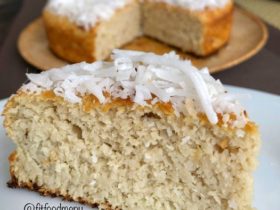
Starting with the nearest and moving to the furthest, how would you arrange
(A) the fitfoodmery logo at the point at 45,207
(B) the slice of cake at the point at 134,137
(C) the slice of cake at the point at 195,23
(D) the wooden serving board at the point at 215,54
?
(B) the slice of cake at the point at 134,137
(A) the fitfoodmery logo at the point at 45,207
(D) the wooden serving board at the point at 215,54
(C) the slice of cake at the point at 195,23

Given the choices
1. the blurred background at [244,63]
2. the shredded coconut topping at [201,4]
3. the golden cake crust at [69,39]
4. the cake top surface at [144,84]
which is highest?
the cake top surface at [144,84]

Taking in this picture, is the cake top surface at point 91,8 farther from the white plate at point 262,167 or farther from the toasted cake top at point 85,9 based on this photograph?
the white plate at point 262,167

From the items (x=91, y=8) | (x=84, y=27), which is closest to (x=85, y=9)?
(x=91, y=8)

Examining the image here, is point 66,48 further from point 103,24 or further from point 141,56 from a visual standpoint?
point 141,56

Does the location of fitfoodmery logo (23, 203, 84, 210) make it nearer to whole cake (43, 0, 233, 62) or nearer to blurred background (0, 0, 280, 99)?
blurred background (0, 0, 280, 99)

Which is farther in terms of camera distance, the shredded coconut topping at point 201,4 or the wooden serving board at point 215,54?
the shredded coconut topping at point 201,4

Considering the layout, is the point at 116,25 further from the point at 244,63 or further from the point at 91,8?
the point at 244,63

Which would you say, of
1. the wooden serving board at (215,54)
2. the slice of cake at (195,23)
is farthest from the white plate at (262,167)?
the slice of cake at (195,23)
